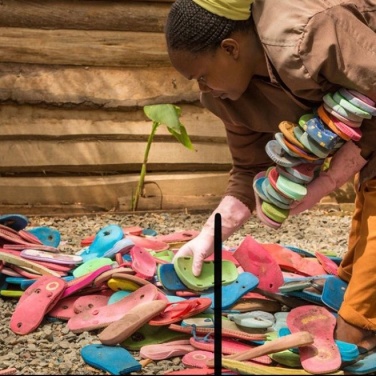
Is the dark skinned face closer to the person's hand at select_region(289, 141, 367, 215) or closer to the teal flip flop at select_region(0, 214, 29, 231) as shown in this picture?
the person's hand at select_region(289, 141, 367, 215)

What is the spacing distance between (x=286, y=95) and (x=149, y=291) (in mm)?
729

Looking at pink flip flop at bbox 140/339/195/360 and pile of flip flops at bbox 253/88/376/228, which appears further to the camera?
pink flip flop at bbox 140/339/195/360

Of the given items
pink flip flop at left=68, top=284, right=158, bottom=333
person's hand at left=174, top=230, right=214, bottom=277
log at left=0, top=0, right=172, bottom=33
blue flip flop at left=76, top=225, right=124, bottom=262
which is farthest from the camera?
log at left=0, top=0, right=172, bottom=33

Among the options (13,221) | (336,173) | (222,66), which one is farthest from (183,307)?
(13,221)

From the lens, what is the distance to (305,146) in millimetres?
2254

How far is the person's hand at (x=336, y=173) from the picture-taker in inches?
92.4

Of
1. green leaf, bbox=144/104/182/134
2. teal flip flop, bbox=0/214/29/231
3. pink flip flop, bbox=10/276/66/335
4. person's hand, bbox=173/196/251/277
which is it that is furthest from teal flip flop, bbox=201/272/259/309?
green leaf, bbox=144/104/182/134

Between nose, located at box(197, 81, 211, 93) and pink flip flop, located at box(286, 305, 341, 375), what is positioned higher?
nose, located at box(197, 81, 211, 93)

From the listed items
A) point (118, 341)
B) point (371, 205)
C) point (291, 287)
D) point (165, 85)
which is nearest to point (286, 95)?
point (371, 205)

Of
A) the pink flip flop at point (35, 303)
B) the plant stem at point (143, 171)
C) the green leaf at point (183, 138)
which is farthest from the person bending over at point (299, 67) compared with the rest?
the plant stem at point (143, 171)

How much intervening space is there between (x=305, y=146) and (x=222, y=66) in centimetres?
33

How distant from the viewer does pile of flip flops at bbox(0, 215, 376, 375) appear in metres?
2.28

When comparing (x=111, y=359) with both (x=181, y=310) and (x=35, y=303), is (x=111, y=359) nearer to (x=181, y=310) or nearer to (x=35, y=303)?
(x=181, y=310)

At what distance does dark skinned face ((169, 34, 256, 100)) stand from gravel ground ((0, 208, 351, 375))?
77 cm
